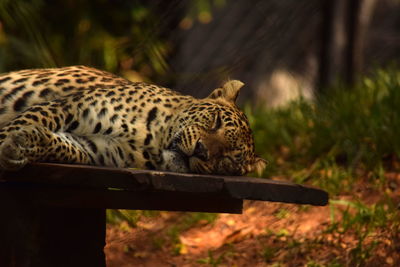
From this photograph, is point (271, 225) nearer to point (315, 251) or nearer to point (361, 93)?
point (315, 251)

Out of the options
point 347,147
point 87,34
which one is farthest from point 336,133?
point 87,34

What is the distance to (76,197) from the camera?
3.32m

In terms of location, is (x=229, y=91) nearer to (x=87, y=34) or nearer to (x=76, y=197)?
(x=76, y=197)

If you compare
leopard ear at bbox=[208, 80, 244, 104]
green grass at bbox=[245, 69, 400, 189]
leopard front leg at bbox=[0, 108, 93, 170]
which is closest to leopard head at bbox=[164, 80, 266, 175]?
leopard ear at bbox=[208, 80, 244, 104]

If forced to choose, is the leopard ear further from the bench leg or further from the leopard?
the bench leg

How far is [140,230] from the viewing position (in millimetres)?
5770

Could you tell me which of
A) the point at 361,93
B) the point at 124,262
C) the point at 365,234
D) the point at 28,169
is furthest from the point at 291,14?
the point at 361,93

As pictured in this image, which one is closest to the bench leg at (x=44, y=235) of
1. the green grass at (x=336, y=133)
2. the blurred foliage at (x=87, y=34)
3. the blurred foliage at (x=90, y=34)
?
the green grass at (x=336, y=133)

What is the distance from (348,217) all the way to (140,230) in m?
1.55

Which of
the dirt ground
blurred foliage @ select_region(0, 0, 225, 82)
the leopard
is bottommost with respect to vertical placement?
the dirt ground

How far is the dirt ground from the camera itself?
507cm

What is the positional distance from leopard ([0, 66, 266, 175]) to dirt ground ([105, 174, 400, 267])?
1147 mm

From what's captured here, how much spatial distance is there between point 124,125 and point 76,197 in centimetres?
82

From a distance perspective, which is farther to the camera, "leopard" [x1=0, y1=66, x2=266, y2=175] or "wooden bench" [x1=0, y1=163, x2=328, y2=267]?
"leopard" [x1=0, y1=66, x2=266, y2=175]
